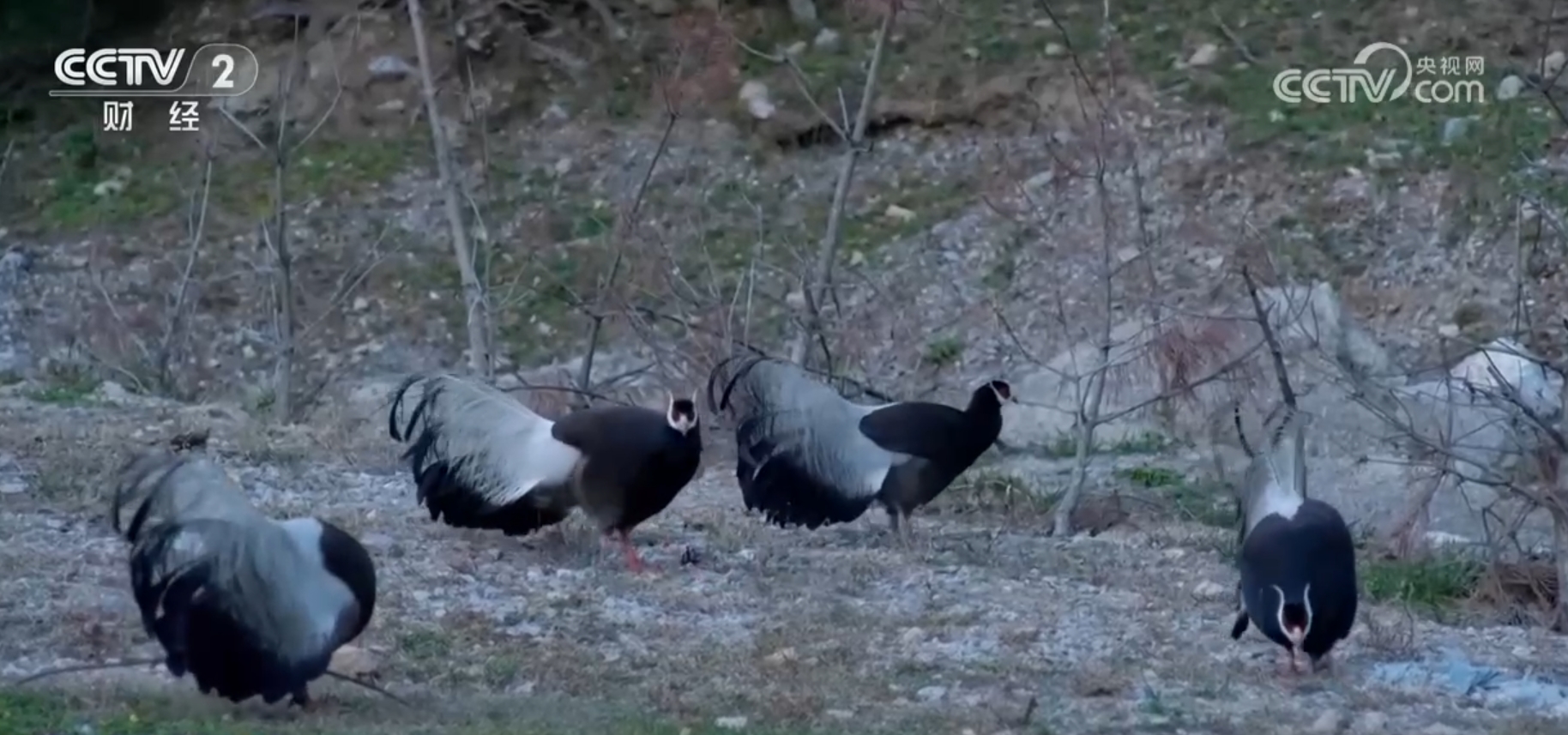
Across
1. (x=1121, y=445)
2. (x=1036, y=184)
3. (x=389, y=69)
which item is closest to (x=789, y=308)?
(x=1036, y=184)

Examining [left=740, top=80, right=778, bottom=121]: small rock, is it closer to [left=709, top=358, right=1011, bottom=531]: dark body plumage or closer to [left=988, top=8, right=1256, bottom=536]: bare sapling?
[left=988, top=8, right=1256, bottom=536]: bare sapling

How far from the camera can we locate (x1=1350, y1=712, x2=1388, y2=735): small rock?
6.35 m

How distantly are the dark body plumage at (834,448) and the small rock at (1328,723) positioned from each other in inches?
108

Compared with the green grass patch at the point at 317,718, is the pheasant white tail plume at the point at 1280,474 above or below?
above

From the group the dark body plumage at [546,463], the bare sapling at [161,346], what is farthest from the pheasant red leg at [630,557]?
the bare sapling at [161,346]

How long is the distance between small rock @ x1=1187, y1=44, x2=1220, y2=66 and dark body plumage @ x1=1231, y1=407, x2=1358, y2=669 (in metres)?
11.3

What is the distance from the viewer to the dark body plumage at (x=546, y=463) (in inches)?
320

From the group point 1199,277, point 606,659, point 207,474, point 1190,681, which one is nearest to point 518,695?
point 606,659

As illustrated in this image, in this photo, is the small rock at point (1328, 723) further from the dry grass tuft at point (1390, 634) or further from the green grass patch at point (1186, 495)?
the green grass patch at point (1186, 495)

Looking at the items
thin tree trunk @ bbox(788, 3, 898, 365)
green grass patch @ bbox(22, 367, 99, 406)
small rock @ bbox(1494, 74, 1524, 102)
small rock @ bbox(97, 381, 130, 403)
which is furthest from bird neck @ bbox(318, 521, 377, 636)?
small rock @ bbox(1494, 74, 1524, 102)

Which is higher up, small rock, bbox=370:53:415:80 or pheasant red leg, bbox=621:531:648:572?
small rock, bbox=370:53:415:80

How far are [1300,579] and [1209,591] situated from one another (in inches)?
55.5

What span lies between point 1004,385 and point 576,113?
32.7ft

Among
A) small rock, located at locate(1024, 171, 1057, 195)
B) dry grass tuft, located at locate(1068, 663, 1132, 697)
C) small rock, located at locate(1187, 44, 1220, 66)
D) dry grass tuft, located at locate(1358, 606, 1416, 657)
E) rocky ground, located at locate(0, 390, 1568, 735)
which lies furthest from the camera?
small rock, located at locate(1187, 44, 1220, 66)
